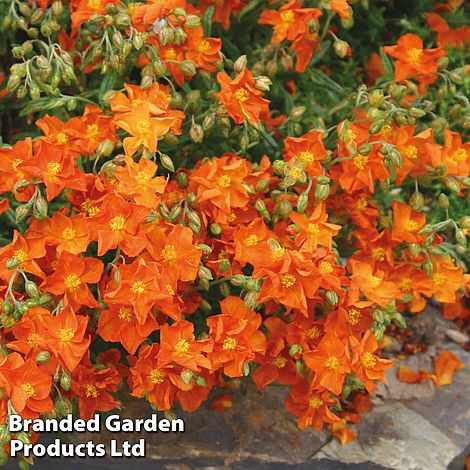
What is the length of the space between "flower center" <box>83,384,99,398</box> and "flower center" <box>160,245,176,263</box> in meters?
0.45

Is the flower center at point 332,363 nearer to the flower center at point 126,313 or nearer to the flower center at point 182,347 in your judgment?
the flower center at point 182,347

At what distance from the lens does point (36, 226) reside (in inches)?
94.1

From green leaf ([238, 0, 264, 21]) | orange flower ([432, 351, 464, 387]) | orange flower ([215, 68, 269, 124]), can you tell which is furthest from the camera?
orange flower ([432, 351, 464, 387])

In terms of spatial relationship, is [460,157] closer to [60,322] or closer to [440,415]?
[440,415]

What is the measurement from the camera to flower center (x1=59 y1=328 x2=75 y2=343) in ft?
7.30

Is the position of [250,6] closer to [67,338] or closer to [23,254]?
[23,254]

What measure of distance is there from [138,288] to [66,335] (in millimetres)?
229

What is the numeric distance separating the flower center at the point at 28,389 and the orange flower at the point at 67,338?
3.9 inches

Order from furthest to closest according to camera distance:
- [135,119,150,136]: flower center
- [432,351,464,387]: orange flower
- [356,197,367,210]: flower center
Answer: [432,351,464,387]: orange flower < [356,197,367,210]: flower center < [135,119,150,136]: flower center

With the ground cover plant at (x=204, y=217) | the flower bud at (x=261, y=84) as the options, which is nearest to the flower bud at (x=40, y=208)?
Result: the ground cover plant at (x=204, y=217)

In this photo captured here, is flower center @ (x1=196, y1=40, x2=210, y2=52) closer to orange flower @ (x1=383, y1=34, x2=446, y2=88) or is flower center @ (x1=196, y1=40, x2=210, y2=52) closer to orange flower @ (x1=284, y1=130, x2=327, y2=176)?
orange flower @ (x1=284, y1=130, x2=327, y2=176)

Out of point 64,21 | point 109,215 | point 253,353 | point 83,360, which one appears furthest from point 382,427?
point 64,21

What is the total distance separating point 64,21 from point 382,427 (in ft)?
5.91

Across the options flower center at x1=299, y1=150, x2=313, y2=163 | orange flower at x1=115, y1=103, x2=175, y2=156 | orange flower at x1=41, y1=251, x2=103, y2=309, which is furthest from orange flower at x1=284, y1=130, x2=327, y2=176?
orange flower at x1=41, y1=251, x2=103, y2=309
